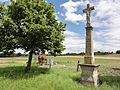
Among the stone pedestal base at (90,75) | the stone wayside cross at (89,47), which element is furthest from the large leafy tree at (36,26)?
the stone pedestal base at (90,75)

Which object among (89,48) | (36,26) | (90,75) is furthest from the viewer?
(36,26)

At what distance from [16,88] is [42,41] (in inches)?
283

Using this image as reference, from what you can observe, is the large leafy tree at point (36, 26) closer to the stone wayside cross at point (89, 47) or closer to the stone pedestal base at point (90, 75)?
the stone wayside cross at point (89, 47)

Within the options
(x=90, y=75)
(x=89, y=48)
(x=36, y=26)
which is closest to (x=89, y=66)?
(x=90, y=75)

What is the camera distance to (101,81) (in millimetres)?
22266

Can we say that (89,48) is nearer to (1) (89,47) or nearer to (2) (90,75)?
(1) (89,47)

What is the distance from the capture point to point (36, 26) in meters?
24.4

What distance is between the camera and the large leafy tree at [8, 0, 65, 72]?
24922 mm

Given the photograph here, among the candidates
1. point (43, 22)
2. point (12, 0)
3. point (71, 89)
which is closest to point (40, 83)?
point (71, 89)

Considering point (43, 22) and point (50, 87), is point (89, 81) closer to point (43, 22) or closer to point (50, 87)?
point (50, 87)

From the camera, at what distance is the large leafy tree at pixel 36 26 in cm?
2492

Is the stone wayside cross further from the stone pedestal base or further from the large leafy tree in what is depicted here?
the large leafy tree

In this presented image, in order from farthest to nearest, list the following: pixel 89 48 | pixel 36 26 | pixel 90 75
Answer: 1. pixel 36 26
2. pixel 89 48
3. pixel 90 75

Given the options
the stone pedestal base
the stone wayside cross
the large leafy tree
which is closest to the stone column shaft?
the stone wayside cross
